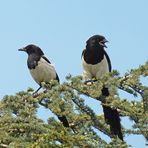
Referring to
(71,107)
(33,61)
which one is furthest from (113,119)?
(33,61)

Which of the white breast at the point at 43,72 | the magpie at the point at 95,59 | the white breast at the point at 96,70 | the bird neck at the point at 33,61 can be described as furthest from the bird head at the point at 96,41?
the bird neck at the point at 33,61

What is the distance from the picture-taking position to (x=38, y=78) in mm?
8188

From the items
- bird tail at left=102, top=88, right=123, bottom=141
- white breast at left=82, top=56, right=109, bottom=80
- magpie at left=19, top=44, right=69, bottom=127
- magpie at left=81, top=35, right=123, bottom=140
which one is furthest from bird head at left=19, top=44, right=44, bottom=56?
bird tail at left=102, top=88, right=123, bottom=141

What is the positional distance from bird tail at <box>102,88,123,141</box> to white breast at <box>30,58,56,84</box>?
183cm

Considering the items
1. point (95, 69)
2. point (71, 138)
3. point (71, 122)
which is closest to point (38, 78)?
point (95, 69)

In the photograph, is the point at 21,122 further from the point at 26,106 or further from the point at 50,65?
the point at 50,65

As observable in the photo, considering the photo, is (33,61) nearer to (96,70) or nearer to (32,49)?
(32,49)

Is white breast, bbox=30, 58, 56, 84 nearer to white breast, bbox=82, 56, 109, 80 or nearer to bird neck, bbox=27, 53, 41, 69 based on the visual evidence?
bird neck, bbox=27, 53, 41, 69

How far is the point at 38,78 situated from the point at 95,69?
1.00 meters

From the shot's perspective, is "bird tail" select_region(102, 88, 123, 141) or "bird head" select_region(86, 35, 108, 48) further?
"bird head" select_region(86, 35, 108, 48)

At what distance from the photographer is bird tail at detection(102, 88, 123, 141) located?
20.0 feet

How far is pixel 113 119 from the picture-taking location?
6375 millimetres

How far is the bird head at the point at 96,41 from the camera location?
7.66 meters

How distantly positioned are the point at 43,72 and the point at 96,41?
99 centimetres
